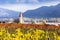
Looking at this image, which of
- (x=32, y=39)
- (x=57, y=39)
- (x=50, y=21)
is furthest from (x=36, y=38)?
(x=50, y=21)

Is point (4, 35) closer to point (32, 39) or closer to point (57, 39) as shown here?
point (32, 39)

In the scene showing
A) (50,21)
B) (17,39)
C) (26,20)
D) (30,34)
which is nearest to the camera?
(17,39)

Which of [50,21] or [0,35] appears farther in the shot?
[50,21]

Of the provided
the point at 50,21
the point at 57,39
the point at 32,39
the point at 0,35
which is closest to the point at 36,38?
the point at 32,39

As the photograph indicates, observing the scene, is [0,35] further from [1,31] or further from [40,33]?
[40,33]

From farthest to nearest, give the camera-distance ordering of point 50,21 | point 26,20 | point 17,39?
point 26,20 < point 50,21 < point 17,39

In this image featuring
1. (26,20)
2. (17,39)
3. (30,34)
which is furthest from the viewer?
(26,20)

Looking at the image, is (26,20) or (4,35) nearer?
(4,35)

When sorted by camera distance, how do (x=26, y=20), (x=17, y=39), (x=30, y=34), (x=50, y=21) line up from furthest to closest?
(x=26, y=20)
(x=50, y=21)
(x=30, y=34)
(x=17, y=39)
